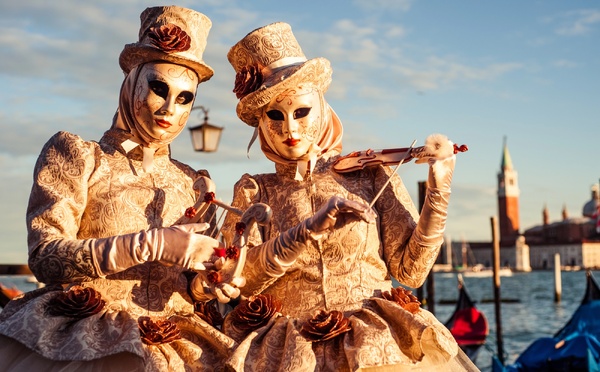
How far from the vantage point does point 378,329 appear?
3.46 meters

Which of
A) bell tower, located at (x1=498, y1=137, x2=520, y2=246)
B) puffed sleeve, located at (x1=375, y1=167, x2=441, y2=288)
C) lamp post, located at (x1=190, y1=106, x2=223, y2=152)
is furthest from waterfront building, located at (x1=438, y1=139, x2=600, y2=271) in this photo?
puffed sleeve, located at (x1=375, y1=167, x2=441, y2=288)

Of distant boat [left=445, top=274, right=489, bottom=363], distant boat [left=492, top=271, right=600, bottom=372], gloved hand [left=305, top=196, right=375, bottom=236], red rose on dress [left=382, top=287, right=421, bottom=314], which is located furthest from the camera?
distant boat [left=445, top=274, right=489, bottom=363]

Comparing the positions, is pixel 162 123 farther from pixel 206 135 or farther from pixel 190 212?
pixel 206 135

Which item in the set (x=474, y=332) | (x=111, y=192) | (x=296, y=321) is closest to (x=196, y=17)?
(x=111, y=192)

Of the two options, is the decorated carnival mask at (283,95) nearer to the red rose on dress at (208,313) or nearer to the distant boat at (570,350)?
the red rose on dress at (208,313)

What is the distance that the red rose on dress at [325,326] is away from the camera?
346 cm

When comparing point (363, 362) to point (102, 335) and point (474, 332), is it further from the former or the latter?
point (474, 332)

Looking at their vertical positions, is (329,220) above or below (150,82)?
below

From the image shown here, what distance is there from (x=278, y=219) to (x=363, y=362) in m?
0.90

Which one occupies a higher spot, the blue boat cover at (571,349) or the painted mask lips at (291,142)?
→ the painted mask lips at (291,142)

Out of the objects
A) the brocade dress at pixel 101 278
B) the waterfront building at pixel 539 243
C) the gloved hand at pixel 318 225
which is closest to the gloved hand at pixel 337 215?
the gloved hand at pixel 318 225

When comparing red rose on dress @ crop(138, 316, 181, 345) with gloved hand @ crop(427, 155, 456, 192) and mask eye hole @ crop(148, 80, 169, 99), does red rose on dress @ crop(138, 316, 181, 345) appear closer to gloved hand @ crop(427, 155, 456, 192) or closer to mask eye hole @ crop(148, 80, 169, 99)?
mask eye hole @ crop(148, 80, 169, 99)

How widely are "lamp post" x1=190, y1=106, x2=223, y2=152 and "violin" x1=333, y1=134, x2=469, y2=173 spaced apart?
5.99 m

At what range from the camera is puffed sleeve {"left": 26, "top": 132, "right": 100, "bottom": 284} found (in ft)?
11.5
